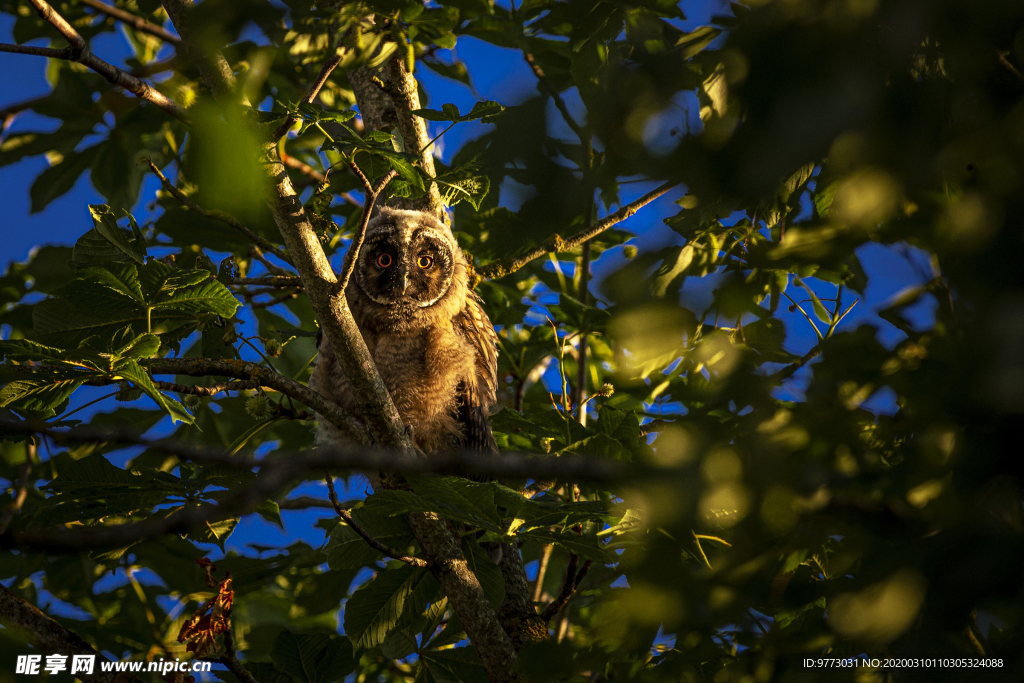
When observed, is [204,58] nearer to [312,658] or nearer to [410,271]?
[312,658]

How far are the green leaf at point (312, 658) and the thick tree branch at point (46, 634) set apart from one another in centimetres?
42

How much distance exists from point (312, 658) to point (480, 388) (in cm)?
179

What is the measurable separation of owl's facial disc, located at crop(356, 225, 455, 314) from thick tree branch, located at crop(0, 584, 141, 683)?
90.1 inches

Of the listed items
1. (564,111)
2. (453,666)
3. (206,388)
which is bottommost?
(453,666)

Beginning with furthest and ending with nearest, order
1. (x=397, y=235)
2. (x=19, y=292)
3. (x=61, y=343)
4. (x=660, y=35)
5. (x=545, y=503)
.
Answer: (x=397, y=235)
(x=19, y=292)
(x=61, y=343)
(x=545, y=503)
(x=660, y=35)

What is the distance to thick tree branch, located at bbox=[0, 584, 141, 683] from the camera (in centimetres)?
183

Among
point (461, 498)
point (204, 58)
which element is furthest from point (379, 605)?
point (204, 58)

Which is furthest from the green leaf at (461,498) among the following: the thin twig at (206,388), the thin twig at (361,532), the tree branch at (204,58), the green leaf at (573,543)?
→ the tree branch at (204,58)

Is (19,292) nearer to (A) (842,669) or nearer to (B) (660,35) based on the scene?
(B) (660,35)

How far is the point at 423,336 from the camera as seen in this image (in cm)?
375

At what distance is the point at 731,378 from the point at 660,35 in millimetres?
470

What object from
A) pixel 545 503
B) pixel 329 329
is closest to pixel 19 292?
pixel 329 329

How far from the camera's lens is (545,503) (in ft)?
5.37

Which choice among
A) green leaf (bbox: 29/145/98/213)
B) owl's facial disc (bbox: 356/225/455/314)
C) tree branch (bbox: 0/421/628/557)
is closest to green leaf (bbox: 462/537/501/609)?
tree branch (bbox: 0/421/628/557)
